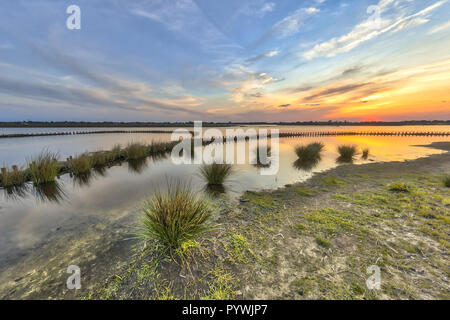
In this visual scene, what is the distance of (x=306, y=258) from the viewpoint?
10.6 feet

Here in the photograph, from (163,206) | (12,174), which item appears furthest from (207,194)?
(12,174)

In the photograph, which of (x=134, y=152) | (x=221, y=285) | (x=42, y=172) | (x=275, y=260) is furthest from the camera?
(x=134, y=152)

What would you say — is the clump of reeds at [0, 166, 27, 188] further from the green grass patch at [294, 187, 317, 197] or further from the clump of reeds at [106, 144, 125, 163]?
the green grass patch at [294, 187, 317, 197]

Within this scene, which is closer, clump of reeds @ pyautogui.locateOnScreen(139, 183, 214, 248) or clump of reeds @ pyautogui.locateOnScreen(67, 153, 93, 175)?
clump of reeds @ pyautogui.locateOnScreen(139, 183, 214, 248)

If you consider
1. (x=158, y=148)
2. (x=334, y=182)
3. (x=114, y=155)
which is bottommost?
(x=334, y=182)

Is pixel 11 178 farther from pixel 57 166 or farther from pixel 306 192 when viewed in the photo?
pixel 306 192

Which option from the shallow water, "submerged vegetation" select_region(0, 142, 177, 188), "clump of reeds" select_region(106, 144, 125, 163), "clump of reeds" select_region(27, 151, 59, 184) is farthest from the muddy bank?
"clump of reeds" select_region(106, 144, 125, 163)

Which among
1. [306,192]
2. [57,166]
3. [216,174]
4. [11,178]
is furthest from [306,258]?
[57,166]

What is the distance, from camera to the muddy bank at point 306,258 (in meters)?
2.53

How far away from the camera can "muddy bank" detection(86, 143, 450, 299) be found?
2.53 metres

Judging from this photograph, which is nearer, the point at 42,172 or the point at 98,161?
the point at 42,172

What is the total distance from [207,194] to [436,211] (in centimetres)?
766
